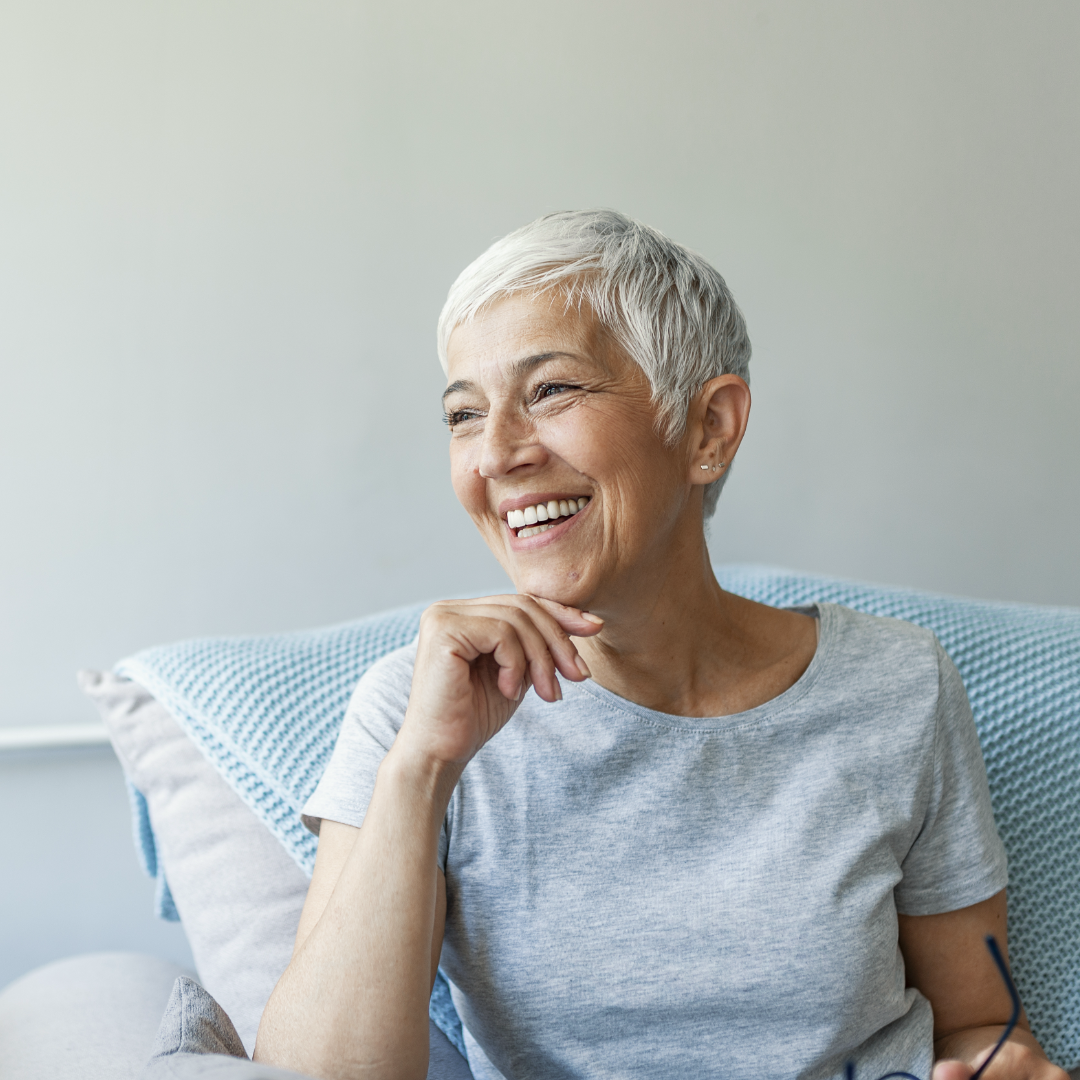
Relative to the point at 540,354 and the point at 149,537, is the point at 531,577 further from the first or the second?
the point at 149,537

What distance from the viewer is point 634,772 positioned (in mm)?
1049

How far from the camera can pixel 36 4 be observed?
1.48 m

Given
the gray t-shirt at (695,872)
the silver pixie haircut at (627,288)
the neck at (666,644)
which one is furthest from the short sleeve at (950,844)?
the silver pixie haircut at (627,288)

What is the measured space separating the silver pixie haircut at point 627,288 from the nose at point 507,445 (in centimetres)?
12

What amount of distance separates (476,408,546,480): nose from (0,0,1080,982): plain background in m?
0.72

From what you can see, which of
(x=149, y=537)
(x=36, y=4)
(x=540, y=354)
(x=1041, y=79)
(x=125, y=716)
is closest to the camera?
(x=540, y=354)

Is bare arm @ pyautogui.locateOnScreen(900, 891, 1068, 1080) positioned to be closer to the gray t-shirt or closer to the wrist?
the gray t-shirt

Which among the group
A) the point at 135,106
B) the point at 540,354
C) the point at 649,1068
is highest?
the point at 135,106

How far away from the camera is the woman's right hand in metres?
0.91

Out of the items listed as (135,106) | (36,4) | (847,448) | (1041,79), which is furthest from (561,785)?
(1041,79)

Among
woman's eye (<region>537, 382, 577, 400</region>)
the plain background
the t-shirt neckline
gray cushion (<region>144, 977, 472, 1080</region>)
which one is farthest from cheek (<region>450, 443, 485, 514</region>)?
the plain background

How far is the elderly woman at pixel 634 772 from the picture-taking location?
98 cm

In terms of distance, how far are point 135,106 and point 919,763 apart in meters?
1.48

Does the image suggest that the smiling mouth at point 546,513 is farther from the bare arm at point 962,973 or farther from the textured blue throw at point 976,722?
the bare arm at point 962,973
